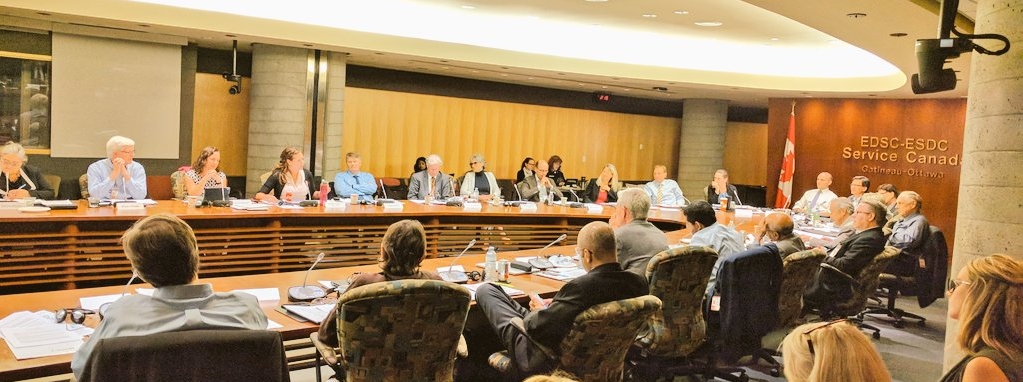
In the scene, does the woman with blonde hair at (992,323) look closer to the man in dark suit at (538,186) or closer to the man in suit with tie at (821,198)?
the man in dark suit at (538,186)

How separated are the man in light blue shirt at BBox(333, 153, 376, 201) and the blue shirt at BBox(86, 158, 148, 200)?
6.28ft

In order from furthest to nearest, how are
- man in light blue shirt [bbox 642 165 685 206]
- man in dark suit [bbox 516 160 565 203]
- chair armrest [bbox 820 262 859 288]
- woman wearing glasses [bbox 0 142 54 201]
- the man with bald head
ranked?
1. man in light blue shirt [bbox 642 165 685 206]
2. man in dark suit [bbox 516 160 565 203]
3. woman wearing glasses [bbox 0 142 54 201]
4. chair armrest [bbox 820 262 859 288]
5. the man with bald head

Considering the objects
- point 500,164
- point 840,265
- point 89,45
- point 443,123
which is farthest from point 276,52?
point 840,265

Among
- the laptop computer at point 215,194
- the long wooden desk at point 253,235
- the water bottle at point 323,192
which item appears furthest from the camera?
the water bottle at point 323,192

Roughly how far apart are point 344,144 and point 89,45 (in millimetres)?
3539

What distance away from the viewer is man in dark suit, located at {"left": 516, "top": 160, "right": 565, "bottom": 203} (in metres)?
8.65

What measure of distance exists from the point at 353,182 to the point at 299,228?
6.28ft

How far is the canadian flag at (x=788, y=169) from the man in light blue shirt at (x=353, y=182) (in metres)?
6.83

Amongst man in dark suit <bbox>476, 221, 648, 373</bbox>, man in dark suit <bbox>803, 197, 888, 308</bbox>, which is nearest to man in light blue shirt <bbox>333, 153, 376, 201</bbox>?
man in dark suit <bbox>803, 197, 888, 308</bbox>

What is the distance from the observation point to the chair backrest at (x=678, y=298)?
365 centimetres

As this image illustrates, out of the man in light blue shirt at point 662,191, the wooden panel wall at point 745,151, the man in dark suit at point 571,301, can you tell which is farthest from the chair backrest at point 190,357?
the wooden panel wall at point 745,151

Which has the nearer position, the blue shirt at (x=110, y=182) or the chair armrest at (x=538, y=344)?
the chair armrest at (x=538, y=344)

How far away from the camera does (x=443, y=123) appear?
11.7 metres

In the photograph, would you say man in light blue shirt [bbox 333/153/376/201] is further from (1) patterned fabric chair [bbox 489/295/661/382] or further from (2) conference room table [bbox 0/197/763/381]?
(1) patterned fabric chair [bbox 489/295/661/382]
